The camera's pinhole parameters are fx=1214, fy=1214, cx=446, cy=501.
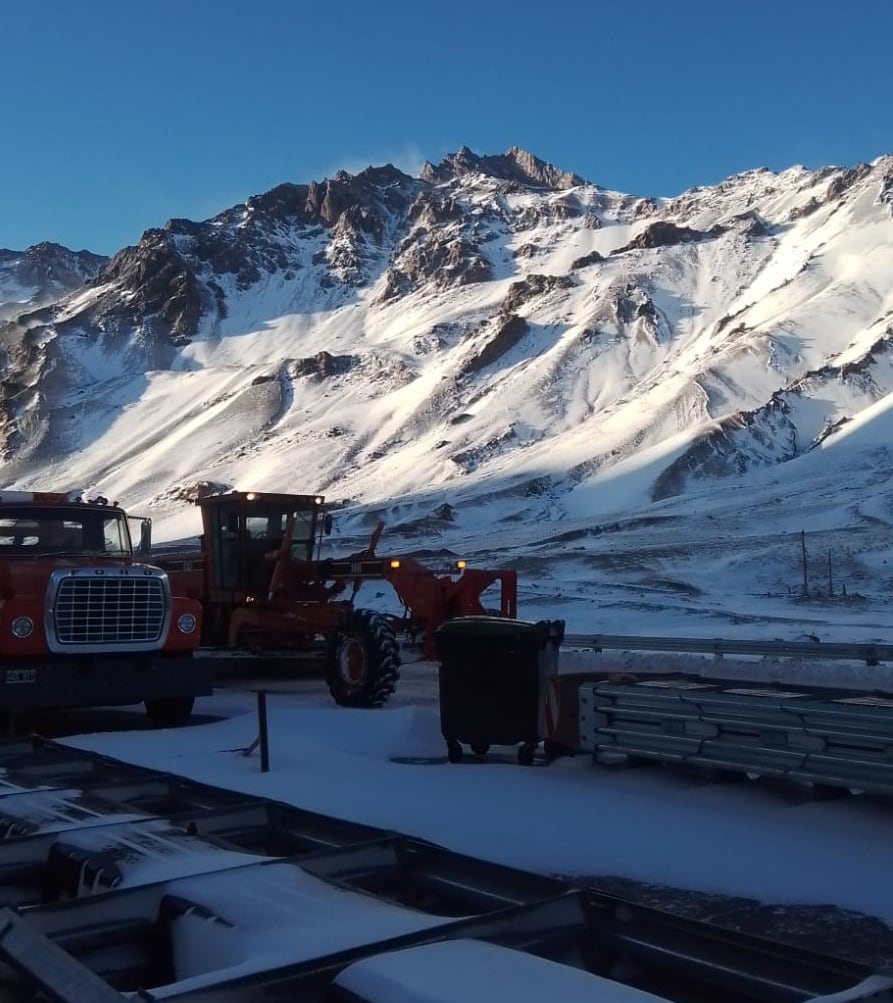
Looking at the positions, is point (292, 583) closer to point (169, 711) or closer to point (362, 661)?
point (362, 661)

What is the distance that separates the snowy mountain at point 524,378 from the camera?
2166 inches

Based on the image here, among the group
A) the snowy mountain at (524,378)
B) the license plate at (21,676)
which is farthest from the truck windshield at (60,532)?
the snowy mountain at (524,378)

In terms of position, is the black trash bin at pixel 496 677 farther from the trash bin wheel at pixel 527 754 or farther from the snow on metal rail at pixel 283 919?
the snow on metal rail at pixel 283 919

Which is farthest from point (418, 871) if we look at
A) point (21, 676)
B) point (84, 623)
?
point (84, 623)

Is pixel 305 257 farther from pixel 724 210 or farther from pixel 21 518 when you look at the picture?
pixel 21 518

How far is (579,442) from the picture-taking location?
79375mm

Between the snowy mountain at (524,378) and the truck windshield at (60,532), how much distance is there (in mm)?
17463

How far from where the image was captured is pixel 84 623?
12016 mm

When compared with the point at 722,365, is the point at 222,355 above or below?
above

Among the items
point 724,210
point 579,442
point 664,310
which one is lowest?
point 579,442

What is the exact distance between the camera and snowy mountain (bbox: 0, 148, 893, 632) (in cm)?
5501

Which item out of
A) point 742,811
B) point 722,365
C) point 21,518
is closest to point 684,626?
point 21,518

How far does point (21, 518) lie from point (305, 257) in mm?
171435

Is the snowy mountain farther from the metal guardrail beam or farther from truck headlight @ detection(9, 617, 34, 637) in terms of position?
truck headlight @ detection(9, 617, 34, 637)
